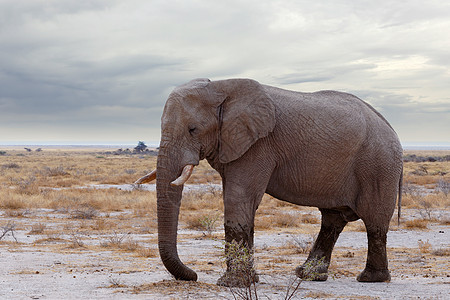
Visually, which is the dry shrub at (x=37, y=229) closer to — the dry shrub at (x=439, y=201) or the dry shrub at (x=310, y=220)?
the dry shrub at (x=310, y=220)

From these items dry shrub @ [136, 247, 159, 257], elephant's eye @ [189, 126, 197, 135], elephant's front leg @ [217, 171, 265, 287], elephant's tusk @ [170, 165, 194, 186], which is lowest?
dry shrub @ [136, 247, 159, 257]

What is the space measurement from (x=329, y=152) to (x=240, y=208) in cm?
158

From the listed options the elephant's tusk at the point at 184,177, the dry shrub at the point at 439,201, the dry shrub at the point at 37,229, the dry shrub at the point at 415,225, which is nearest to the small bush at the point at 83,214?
the dry shrub at the point at 37,229

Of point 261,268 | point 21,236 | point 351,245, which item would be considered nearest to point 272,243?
point 351,245

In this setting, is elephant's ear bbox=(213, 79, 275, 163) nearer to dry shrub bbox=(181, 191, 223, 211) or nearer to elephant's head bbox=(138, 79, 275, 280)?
elephant's head bbox=(138, 79, 275, 280)

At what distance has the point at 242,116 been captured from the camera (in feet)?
24.6

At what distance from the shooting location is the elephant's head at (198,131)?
23.5 feet

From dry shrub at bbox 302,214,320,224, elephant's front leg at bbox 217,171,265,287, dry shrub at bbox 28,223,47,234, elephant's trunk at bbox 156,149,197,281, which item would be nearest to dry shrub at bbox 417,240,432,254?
dry shrub at bbox 302,214,320,224

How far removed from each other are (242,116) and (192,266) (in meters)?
3.28

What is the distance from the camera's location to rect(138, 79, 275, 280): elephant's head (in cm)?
718

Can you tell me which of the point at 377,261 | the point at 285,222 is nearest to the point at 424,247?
the point at 377,261

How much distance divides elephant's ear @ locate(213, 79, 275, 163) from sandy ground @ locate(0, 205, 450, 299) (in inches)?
52.9

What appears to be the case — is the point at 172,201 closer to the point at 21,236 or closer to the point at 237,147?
the point at 237,147

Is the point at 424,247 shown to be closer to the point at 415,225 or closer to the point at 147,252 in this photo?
the point at 415,225
